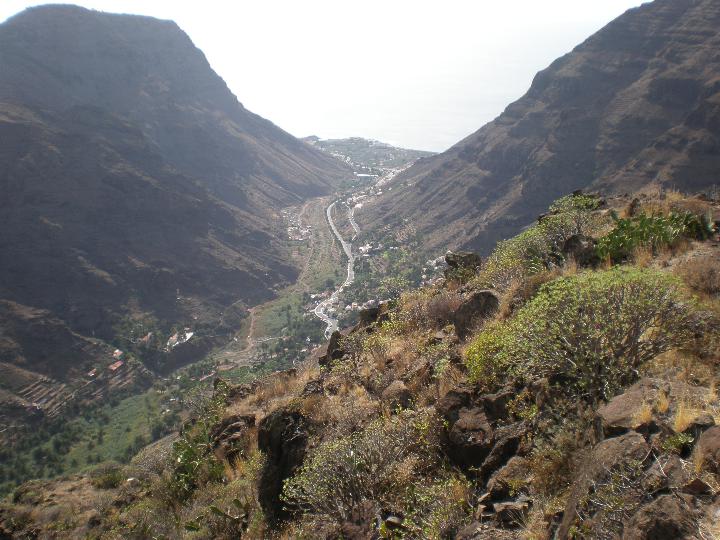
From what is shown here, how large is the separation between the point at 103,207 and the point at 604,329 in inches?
5256

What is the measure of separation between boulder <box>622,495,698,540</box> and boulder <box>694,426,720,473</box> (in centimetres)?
50

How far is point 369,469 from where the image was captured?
648cm

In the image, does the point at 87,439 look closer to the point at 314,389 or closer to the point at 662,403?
the point at 314,389

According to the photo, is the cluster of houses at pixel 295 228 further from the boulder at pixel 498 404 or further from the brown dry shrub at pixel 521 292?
the boulder at pixel 498 404

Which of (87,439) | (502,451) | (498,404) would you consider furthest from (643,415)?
(87,439)

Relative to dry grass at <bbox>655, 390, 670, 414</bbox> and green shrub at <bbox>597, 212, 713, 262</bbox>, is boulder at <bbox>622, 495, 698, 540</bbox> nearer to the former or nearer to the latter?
dry grass at <bbox>655, 390, 670, 414</bbox>

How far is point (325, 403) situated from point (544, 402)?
5023 millimetres

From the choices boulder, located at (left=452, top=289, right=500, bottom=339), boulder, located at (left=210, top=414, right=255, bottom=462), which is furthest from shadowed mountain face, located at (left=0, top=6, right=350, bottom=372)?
boulder, located at (left=452, top=289, right=500, bottom=339)

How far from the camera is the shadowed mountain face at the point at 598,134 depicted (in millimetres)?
80188

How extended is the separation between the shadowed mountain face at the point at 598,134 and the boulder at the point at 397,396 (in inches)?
3226

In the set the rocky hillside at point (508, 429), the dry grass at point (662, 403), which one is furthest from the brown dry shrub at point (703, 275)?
the dry grass at point (662, 403)

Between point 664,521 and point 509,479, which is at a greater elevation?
point 664,521

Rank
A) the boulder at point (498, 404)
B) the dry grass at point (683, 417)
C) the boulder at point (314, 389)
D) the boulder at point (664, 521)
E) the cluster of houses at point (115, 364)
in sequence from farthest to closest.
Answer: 1. the cluster of houses at point (115, 364)
2. the boulder at point (314, 389)
3. the boulder at point (498, 404)
4. the dry grass at point (683, 417)
5. the boulder at point (664, 521)

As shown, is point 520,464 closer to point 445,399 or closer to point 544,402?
point 544,402
